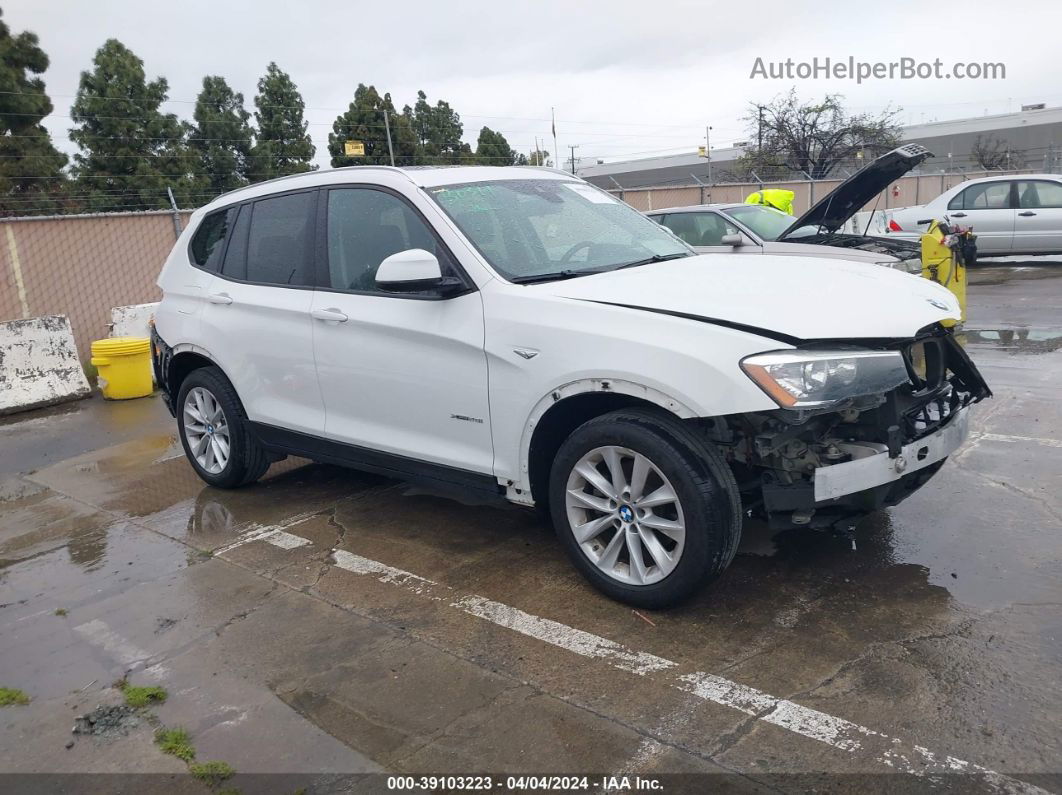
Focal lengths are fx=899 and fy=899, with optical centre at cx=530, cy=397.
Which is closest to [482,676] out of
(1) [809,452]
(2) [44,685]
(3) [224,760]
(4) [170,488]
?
(3) [224,760]

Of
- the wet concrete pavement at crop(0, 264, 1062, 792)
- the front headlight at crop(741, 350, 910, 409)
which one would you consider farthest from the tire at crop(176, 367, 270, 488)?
Result: the front headlight at crop(741, 350, 910, 409)

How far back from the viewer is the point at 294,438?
5.27 metres

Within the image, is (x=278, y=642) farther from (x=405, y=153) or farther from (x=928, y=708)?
(x=405, y=153)

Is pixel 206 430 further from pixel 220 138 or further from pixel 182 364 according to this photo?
pixel 220 138

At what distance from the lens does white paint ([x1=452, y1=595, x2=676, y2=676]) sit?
345cm

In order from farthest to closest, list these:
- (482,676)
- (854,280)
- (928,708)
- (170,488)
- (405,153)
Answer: (405,153) → (170,488) → (854,280) → (482,676) → (928,708)

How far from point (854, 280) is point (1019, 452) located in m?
2.23

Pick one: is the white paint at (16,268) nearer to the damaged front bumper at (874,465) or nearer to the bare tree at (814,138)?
the damaged front bumper at (874,465)

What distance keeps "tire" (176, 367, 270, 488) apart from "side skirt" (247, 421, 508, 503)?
6.5 inches

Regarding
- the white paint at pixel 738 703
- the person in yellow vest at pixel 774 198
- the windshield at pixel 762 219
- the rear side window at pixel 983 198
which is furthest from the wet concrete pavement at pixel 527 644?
the rear side window at pixel 983 198

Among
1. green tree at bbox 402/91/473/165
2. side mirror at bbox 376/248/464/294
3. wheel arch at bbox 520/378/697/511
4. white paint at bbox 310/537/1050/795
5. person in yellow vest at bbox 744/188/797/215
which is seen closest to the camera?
white paint at bbox 310/537/1050/795

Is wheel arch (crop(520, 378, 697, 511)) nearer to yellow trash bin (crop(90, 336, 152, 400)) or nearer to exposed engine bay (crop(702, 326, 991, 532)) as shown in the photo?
exposed engine bay (crop(702, 326, 991, 532))

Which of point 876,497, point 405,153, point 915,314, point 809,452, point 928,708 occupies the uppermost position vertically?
point 405,153

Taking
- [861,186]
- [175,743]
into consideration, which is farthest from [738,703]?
[861,186]
